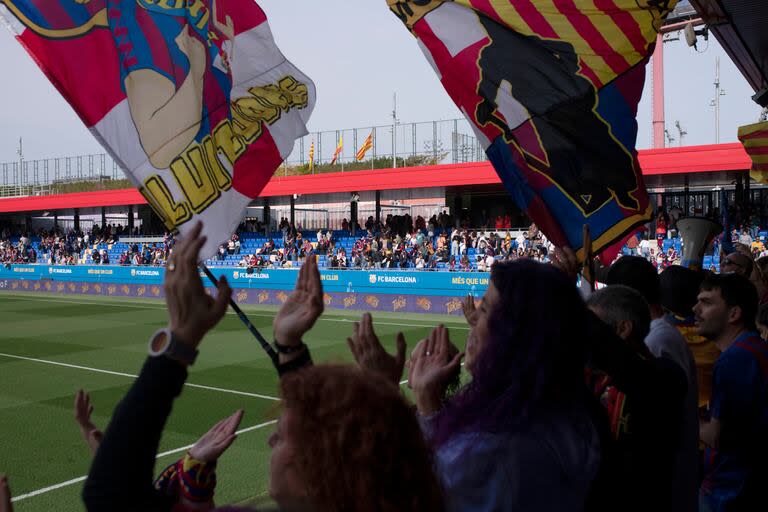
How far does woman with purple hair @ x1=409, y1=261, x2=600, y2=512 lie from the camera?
173cm

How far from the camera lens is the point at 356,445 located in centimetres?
126

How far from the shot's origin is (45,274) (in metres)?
35.0

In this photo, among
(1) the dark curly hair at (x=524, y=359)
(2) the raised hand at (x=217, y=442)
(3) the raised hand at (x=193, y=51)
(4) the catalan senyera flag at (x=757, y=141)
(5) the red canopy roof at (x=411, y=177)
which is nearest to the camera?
(1) the dark curly hair at (x=524, y=359)

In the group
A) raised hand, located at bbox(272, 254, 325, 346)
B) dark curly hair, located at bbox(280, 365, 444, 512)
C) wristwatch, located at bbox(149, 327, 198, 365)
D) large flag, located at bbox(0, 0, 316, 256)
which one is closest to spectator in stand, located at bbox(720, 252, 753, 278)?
large flag, located at bbox(0, 0, 316, 256)

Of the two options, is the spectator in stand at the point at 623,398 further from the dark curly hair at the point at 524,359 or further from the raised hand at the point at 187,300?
the raised hand at the point at 187,300

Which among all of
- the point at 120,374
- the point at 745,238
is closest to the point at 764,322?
the point at 120,374

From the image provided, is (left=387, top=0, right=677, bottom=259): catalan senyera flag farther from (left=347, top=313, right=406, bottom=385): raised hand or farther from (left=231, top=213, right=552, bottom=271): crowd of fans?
(left=231, top=213, right=552, bottom=271): crowd of fans

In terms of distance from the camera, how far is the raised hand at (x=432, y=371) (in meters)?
2.14

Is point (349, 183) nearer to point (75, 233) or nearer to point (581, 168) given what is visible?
point (75, 233)

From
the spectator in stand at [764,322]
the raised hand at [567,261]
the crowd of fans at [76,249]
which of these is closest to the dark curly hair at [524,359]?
the raised hand at [567,261]

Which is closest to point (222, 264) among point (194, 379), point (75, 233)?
point (75, 233)

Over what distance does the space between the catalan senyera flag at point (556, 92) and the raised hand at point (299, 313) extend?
317 centimetres

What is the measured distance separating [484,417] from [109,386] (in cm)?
1087

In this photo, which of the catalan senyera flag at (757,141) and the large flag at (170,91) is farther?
the catalan senyera flag at (757,141)
